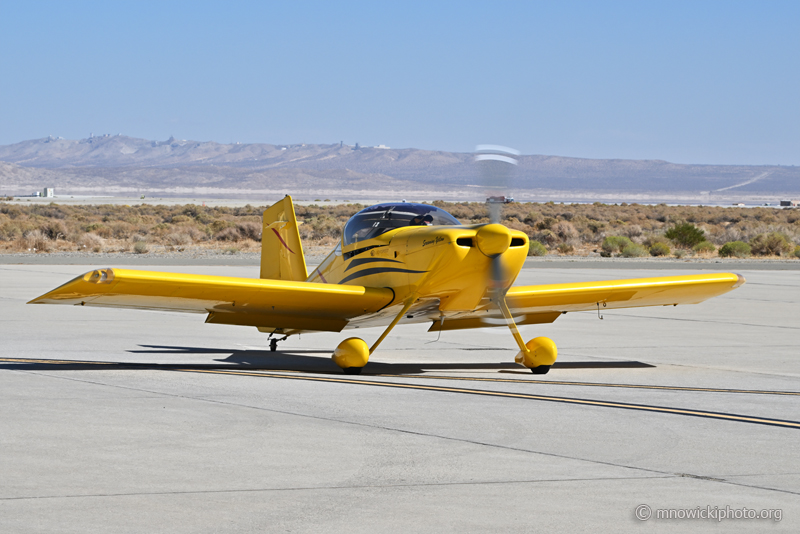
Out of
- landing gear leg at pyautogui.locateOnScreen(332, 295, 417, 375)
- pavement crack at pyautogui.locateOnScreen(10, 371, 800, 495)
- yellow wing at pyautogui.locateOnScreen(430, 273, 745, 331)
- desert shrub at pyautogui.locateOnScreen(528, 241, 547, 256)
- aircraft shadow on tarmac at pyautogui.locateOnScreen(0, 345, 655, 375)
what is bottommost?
desert shrub at pyautogui.locateOnScreen(528, 241, 547, 256)

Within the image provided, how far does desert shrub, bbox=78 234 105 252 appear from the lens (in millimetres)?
48037

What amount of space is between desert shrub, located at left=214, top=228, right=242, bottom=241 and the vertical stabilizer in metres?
42.7

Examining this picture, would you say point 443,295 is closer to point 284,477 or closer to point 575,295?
point 575,295

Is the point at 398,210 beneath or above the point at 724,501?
above

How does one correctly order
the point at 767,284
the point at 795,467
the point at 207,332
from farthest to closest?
the point at 767,284, the point at 207,332, the point at 795,467

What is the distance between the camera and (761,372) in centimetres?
1220

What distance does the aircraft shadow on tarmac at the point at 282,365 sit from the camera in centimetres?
1170

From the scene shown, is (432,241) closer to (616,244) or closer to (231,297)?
(231,297)

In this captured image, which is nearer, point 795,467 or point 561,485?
point 561,485

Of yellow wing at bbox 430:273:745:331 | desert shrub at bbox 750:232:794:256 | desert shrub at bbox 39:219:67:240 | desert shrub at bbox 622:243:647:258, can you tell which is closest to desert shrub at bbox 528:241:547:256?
desert shrub at bbox 622:243:647:258

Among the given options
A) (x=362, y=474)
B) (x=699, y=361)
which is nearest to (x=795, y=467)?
(x=362, y=474)

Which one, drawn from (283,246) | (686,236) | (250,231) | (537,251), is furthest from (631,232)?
(283,246)

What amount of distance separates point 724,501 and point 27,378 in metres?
7.72

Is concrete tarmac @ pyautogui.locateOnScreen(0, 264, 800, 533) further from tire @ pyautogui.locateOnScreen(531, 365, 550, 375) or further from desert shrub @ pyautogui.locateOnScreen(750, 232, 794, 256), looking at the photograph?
desert shrub @ pyautogui.locateOnScreen(750, 232, 794, 256)
